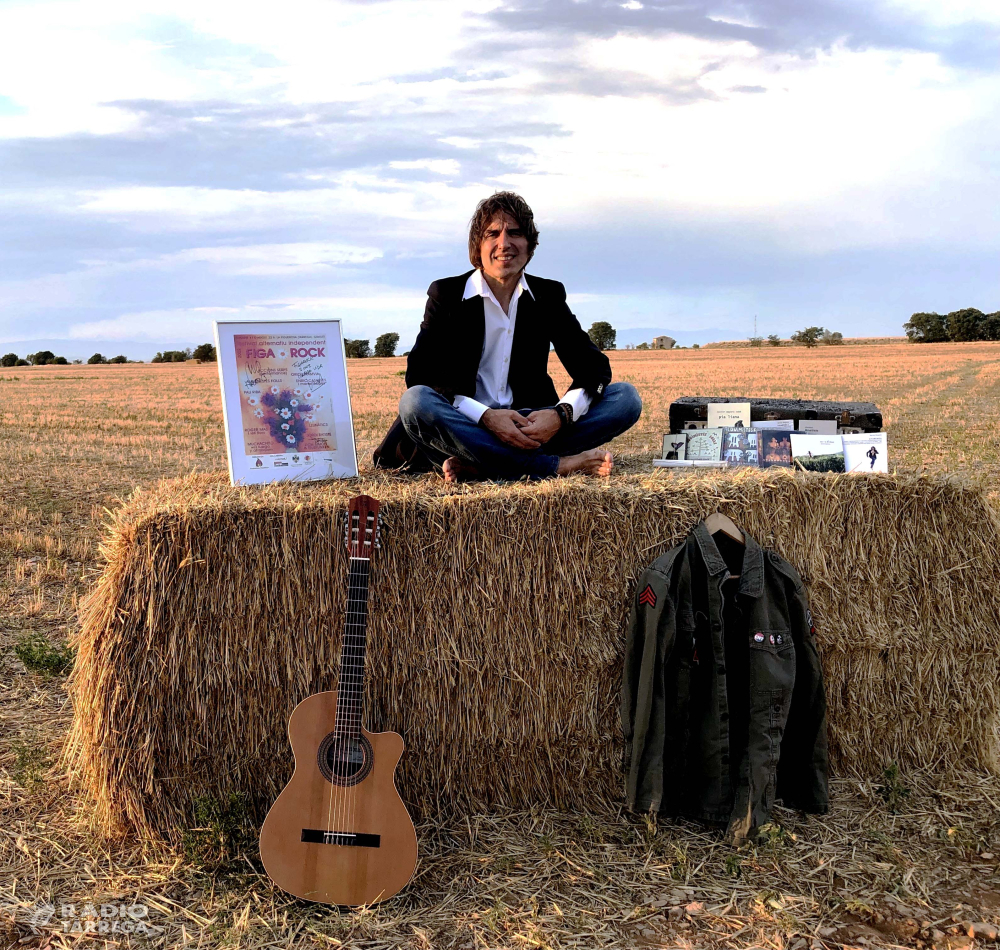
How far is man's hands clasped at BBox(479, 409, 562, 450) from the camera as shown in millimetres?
3902

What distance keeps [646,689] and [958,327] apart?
87.4 m

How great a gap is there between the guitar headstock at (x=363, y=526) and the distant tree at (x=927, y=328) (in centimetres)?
8452

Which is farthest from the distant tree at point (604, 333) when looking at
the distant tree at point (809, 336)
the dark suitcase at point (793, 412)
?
the dark suitcase at point (793, 412)

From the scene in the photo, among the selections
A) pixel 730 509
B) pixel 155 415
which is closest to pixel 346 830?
pixel 730 509

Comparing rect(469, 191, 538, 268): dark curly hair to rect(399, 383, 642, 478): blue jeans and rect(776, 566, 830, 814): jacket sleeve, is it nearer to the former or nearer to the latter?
rect(399, 383, 642, 478): blue jeans

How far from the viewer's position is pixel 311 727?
3.01 metres

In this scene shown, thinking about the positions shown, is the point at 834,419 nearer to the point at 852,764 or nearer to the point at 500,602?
the point at 852,764

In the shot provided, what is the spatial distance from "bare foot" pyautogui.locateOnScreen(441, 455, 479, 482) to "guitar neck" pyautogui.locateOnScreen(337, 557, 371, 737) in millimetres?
862

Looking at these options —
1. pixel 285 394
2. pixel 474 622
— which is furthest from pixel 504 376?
pixel 474 622

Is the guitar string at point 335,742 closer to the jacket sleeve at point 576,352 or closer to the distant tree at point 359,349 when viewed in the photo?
the jacket sleeve at point 576,352

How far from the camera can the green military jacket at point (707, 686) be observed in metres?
3.21

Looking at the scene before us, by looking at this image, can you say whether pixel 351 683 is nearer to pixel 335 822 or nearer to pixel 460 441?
pixel 335 822

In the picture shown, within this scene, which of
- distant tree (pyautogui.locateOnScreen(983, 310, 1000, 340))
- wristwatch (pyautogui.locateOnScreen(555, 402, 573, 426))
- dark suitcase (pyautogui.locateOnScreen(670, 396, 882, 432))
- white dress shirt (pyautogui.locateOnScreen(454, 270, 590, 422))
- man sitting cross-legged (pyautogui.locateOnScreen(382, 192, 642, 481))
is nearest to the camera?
man sitting cross-legged (pyautogui.locateOnScreen(382, 192, 642, 481))
